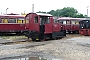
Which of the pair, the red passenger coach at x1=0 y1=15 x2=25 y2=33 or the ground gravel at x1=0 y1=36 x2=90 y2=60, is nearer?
the ground gravel at x1=0 y1=36 x2=90 y2=60

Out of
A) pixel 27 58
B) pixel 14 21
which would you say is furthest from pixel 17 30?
pixel 27 58

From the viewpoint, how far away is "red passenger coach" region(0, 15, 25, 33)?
2677 centimetres

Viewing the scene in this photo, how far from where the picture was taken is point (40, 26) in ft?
67.5

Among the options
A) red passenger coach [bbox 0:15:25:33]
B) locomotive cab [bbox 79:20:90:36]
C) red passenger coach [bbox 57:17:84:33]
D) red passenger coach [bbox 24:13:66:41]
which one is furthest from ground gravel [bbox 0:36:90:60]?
red passenger coach [bbox 57:17:84:33]

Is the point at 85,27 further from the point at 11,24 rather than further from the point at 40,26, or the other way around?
the point at 11,24

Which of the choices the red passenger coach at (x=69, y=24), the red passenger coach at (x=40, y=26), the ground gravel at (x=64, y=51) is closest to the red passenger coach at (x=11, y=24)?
the red passenger coach at (x=40, y=26)

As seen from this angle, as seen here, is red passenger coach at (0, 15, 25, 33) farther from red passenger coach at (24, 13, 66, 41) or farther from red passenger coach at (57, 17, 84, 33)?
red passenger coach at (57, 17, 84, 33)

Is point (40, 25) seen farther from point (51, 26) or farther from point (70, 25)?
point (70, 25)

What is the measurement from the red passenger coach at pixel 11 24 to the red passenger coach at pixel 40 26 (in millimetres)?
5466

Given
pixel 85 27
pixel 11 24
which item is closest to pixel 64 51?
pixel 11 24

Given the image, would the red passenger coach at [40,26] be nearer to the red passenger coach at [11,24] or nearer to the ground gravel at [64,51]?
the red passenger coach at [11,24]

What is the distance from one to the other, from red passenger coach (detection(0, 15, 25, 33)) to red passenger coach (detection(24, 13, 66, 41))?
5.47m

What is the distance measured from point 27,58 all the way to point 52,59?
135cm

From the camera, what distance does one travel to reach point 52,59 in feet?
35.8
